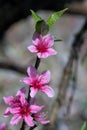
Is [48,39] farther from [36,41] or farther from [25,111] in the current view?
[25,111]

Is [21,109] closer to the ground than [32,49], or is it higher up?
closer to the ground

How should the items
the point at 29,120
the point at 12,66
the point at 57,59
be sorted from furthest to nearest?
the point at 57,59 < the point at 12,66 < the point at 29,120

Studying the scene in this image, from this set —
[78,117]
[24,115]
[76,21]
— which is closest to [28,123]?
[24,115]

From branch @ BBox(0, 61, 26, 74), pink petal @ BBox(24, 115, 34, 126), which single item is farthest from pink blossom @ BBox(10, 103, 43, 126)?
branch @ BBox(0, 61, 26, 74)

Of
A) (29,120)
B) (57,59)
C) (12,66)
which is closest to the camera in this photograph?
(29,120)

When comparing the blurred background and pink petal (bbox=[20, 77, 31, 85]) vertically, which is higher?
pink petal (bbox=[20, 77, 31, 85])

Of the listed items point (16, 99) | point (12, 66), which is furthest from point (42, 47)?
point (12, 66)

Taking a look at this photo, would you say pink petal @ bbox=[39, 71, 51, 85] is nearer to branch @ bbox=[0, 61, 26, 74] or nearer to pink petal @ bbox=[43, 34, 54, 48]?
pink petal @ bbox=[43, 34, 54, 48]

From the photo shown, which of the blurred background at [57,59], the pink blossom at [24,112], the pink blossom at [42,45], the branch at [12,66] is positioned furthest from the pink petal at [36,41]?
the branch at [12,66]
